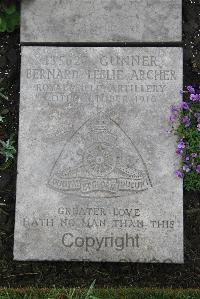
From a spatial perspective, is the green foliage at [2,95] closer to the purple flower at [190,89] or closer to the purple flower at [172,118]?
the purple flower at [172,118]

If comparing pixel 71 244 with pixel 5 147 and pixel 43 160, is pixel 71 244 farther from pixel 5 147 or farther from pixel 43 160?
pixel 5 147

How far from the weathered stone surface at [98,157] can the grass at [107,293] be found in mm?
266

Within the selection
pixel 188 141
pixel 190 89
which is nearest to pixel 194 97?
pixel 190 89

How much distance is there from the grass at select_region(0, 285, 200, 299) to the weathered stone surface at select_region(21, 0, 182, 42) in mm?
2240

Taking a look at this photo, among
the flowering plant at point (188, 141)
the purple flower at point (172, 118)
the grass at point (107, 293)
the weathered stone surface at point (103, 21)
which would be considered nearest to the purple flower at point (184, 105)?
the flowering plant at point (188, 141)

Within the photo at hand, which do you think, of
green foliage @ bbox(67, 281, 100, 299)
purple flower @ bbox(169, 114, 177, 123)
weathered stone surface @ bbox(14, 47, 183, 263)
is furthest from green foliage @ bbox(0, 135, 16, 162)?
purple flower @ bbox(169, 114, 177, 123)

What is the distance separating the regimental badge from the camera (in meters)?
4.31

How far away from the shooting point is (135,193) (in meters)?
4.30

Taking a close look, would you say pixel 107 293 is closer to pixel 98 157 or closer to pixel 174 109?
pixel 98 157

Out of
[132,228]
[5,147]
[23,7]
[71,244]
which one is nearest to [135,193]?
[132,228]

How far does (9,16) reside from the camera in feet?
15.3

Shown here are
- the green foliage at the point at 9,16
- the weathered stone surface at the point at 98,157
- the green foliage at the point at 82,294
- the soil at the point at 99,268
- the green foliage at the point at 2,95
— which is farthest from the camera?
the green foliage at the point at 2,95

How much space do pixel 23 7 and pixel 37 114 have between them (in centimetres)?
103

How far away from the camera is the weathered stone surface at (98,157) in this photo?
14.1 ft
